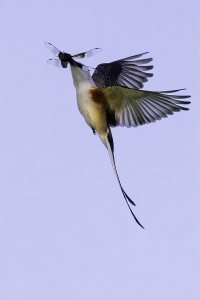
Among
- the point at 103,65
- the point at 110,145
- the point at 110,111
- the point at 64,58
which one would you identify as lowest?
the point at 110,145

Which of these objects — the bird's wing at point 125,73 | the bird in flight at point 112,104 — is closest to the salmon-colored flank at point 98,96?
the bird in flight at point 112,104

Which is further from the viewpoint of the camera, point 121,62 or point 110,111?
point 121,62

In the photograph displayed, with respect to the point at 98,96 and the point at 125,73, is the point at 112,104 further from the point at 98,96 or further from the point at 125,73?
the point at 125,73

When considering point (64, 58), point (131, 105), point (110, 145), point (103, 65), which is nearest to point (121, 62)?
point (103, 65)

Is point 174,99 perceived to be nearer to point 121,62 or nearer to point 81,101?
point 81,101

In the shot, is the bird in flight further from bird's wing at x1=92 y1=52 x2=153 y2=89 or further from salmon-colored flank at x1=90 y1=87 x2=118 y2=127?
bird's wing at x1=92 y1=52 x2=153 y2=89

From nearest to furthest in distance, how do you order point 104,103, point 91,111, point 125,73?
point 91,111
point 104,103
point 125,73

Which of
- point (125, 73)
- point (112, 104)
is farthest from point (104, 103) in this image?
point (125, 73)

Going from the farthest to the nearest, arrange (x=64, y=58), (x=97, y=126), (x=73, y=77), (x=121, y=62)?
1. (x=121, y=62)
2. (x=97, y=126)
3. (x=73, y=77)
4. (x=64, y=58)
